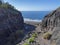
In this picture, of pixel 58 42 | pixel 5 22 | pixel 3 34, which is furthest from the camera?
pixel 5 22

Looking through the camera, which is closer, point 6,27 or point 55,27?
point 55,27

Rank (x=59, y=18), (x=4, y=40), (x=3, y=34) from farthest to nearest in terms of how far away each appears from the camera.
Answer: (x=3, y=34) < (x=4, y=40) < (x=59, y=18)

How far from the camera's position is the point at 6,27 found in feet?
148

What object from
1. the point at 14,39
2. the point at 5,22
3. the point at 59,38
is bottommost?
the point at 14,39

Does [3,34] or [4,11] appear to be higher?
[4,11]

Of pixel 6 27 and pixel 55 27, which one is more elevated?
pixel 55 27

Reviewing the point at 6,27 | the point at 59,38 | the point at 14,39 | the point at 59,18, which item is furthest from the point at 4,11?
the point at 59,38

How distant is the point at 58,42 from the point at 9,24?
110 feet

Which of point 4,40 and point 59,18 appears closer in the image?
point 59,18

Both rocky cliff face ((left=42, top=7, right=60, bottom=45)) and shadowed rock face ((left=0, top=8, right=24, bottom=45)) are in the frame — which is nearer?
rocky cliff face ((left=42, top=7, right=60, bottom=45))

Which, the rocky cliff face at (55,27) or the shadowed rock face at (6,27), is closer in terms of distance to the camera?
the rocky cliff face at (55,27)

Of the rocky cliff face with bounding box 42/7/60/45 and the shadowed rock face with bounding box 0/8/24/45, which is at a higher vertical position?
the rocky cliff face with bounding box 42/7/60/45

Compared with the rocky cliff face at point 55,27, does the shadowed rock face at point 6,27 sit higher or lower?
lower

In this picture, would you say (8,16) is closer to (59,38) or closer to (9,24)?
(9,24)
